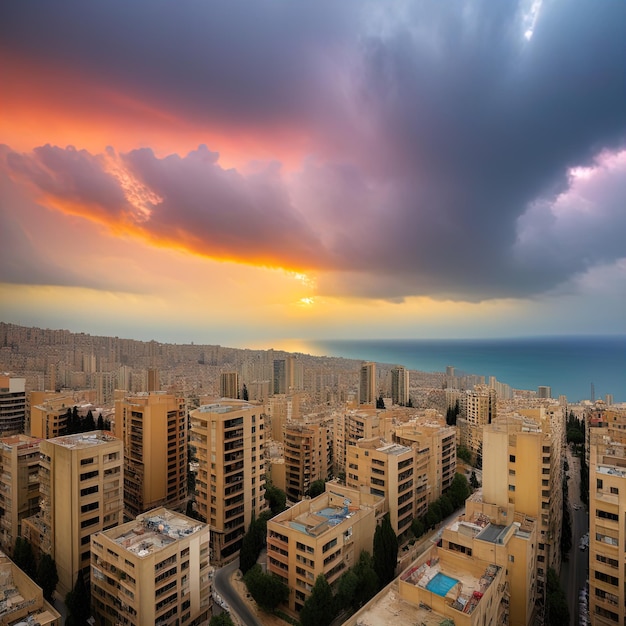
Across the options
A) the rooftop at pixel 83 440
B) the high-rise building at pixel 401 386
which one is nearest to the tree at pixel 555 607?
the rooftop at pixel 83 440

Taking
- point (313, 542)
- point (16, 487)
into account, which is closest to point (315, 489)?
point (313, 542)

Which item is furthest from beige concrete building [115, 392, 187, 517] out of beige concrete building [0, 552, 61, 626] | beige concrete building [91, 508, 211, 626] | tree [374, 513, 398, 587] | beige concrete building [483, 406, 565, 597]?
beige concrete building [483, 406, 565, 597]

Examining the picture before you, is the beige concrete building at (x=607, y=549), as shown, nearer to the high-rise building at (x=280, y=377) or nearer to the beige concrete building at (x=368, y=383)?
the beige concrete building at (x=368, y=383)

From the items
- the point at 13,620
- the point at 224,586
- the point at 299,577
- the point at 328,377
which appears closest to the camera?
the point at 13,620

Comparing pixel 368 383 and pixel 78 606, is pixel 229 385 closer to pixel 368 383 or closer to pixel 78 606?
pixel 368 383

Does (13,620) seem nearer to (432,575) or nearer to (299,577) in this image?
(299,577)

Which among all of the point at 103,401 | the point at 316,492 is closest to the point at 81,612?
the point at 316,492
